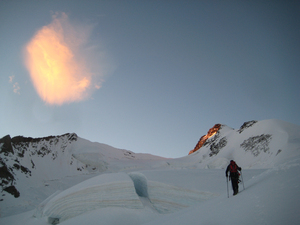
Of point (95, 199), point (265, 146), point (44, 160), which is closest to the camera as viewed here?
point (95, 199)

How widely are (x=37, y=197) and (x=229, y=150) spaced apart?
45793 millimetres

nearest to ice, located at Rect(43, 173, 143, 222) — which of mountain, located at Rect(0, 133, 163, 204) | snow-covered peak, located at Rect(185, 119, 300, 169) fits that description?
mountain, located at Rect(0, 133, 163, 204)

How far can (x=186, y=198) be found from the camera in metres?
11.1

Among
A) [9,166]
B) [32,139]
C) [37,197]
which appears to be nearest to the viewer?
[37,197]

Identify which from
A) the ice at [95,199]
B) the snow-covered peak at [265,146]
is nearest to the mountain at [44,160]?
the ice at [95,199]

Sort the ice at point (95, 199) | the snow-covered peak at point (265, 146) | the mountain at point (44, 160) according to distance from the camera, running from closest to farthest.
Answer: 1. the ice at point (95, 199)
2. the mountain at point (44, 160)
3. the snow-covered peak at point (265, 146)

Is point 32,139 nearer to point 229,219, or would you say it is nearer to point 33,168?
point 33,168

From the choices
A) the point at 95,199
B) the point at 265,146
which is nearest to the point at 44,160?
the point at 95,199

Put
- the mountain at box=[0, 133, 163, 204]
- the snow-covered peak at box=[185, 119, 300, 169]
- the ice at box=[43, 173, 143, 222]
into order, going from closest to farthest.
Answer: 1. the ice at box=[43, 173, 143, 222]
2. the mountain at box=[0, 133, 163, 204]
3. the snow-covered peak at box=[185, 119, 300, 169]

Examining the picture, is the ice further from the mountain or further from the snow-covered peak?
the snow-covered peak

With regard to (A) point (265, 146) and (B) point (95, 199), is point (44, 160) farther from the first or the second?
(A) point (265, 146)

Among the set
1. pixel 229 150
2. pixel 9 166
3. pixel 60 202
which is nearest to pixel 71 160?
pixel 9 166

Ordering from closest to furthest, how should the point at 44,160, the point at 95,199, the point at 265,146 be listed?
the point at 95,199 < the point at 265,146 < the point at 44,160

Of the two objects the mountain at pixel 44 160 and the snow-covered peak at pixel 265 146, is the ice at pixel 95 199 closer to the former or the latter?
the mountain at pixel 44 160
